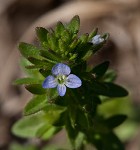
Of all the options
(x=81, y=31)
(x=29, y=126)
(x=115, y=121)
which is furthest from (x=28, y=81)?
(x=81, y=31)

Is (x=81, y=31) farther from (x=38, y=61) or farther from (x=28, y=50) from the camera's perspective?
(x=38, y=61)

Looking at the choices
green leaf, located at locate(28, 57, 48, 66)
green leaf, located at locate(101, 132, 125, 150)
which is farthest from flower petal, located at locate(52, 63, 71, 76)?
green leaf, located at locate(101, 132, 125, 150)

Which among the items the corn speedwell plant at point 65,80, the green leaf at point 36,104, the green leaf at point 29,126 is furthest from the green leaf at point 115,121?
the green leaf at point 36,104

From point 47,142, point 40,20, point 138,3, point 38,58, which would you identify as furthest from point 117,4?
point 38,58

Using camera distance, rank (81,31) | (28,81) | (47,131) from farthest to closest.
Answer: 1. (81,31)
2. (47,131)
3. (28,81)

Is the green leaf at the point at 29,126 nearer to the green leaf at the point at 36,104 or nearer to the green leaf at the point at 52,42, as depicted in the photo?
the green leaf at the point at 36,104

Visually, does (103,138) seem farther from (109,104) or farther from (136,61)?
(136,61)
